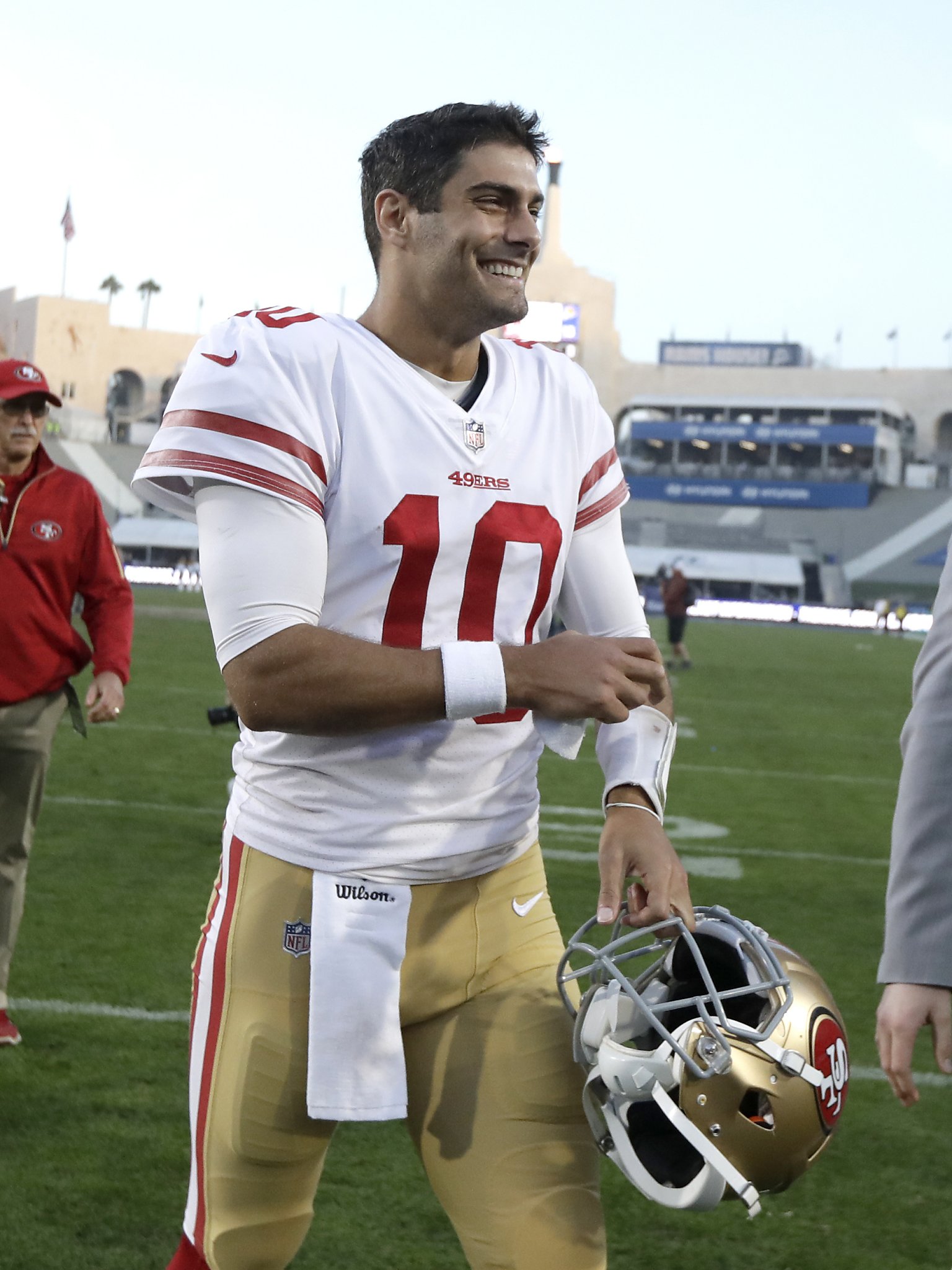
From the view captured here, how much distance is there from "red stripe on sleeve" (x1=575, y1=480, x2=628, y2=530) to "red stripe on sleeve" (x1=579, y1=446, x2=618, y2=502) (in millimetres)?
23

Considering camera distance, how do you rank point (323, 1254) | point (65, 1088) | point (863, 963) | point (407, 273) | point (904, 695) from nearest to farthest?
point (407, 273)
point (323, 1254)
point (65, 1088)
point (863, 963)
point (904, 695)

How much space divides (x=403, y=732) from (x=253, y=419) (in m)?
0.46

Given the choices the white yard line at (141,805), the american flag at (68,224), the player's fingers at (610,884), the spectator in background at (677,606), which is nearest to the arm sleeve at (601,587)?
the player's fingers at (610,884)

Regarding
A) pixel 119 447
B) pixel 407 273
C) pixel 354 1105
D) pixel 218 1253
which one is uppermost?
pixel 407 273

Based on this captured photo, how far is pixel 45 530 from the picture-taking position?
4.46 metres

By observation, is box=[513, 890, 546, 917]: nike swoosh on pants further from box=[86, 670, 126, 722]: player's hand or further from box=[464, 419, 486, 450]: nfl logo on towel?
box=[86, 670, 126, 722]: player's hand

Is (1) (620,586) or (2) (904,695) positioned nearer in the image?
(1) (620,586)

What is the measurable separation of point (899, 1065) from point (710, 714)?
13085 millimetres

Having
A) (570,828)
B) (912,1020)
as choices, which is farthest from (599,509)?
(570,828)

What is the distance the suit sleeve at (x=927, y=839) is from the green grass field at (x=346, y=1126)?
1870mm

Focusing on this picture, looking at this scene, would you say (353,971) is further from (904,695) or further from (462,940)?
(904,695)

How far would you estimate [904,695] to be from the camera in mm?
18625

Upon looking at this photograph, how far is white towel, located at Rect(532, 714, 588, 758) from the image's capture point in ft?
6.60

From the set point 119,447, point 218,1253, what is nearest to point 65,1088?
point 218,1253
